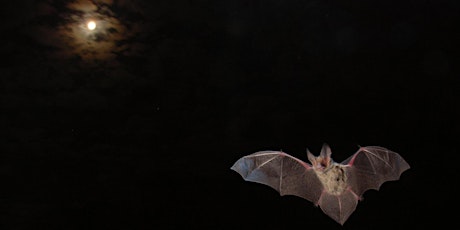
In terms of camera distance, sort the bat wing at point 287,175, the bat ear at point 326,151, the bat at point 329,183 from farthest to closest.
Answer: the bat wing at point 287,175 → the bat at point 329,183 → the bat ear at point 326,151

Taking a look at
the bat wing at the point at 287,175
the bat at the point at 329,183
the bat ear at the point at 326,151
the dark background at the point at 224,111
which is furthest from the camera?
the bat wing at the point at 287,175

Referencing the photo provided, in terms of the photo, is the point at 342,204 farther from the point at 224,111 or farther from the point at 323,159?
the point at 224,111

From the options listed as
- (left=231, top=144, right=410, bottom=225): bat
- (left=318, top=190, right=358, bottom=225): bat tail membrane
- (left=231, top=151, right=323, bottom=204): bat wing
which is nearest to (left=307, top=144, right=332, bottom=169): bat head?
(left=231, top=144, right=410, bottom=225): bat

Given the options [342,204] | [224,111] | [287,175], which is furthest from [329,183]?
[224,111]

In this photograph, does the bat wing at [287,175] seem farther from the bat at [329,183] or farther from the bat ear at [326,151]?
the bat ear at [326,151]

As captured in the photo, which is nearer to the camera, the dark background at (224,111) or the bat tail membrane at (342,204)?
the dark background at (224,111)

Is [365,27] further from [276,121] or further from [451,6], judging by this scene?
[276,121]

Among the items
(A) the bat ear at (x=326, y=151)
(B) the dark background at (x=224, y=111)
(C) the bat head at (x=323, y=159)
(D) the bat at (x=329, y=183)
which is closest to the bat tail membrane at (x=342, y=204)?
(D) the bat at (x=329, y=183)

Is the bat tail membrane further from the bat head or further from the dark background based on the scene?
the dark background
